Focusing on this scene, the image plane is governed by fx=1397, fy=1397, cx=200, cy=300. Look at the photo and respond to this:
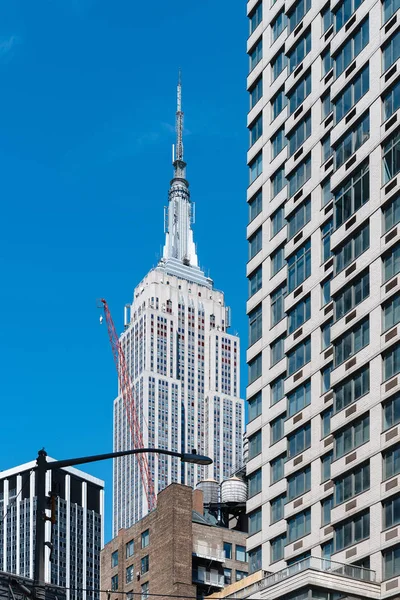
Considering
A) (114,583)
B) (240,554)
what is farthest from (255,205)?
(114,583)

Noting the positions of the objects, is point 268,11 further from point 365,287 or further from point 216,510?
point 216,510

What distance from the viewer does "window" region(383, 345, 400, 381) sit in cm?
7575

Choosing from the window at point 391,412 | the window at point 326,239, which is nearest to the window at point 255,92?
the window at point 326,239

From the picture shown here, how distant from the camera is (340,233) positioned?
84.4 meters

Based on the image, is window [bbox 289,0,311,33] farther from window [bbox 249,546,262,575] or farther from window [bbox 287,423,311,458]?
window [bbox 249,546,262,575]

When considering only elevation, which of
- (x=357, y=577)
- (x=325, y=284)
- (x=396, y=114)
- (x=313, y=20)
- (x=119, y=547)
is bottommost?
(x=357, y=577)

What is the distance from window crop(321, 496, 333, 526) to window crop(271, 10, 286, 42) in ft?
117

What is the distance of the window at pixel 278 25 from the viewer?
327 feet

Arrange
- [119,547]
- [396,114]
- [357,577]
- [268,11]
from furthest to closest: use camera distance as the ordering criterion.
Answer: [119,547] → [268,11] → [396,114] → [357,577]

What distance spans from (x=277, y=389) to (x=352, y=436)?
14708 millimetres

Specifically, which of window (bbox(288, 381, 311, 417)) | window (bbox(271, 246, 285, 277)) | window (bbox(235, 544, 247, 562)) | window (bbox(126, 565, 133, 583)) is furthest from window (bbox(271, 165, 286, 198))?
window (bbox(126, 565, 133, 583))

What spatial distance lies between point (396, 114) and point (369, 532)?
23558 millimetres

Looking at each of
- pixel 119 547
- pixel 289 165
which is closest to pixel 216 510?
pixel 119 547

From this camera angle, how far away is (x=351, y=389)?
80000 millimetres
